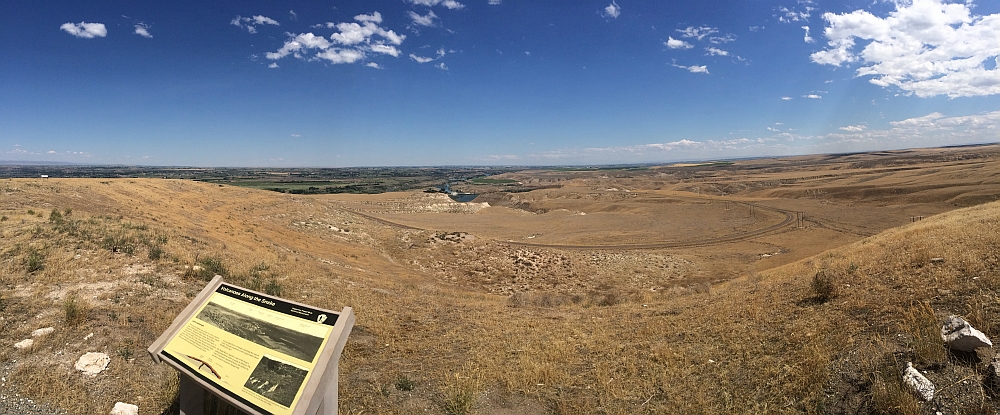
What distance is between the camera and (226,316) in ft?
16.3

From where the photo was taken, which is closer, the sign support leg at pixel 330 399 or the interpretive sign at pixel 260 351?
the interpretive sign at pixel 260 351

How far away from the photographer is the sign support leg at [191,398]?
15.9 feet

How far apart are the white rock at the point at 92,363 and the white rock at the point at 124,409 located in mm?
1157

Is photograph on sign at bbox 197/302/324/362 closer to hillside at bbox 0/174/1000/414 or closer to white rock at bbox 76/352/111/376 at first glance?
hillside at bbox 0/174/1000/414

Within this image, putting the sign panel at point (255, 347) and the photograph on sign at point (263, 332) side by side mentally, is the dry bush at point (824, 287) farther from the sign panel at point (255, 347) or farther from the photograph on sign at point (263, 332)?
the photograph on sign at point (263, 332)

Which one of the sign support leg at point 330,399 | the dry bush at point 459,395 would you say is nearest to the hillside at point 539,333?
the dry bush at point 459,395

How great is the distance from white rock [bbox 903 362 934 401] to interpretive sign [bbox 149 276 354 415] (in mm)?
6541

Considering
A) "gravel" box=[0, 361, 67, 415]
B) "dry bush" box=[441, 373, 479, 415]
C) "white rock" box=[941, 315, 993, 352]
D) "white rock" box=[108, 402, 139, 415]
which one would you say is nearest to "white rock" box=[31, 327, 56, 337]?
"gravel" box=[0, 361, 67, 415]

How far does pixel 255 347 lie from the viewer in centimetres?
457

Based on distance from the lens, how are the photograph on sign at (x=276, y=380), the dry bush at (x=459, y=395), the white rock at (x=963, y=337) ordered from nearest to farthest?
the photograph on sign at (x=276, y=380), the white rock at (x=963, y=337), the dry bush at (x=459, y=395)

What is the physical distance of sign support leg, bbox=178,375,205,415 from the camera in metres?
4.85

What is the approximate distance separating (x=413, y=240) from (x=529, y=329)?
24.3 meters

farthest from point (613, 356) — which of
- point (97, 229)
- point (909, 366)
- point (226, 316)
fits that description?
point (97, 229)

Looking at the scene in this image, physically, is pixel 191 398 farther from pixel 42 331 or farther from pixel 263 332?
pixel 42 331
